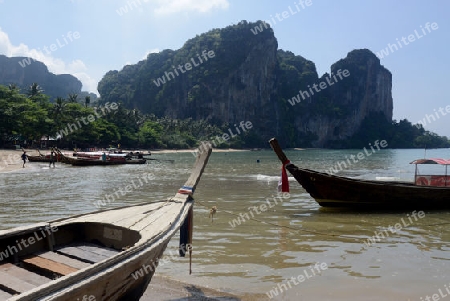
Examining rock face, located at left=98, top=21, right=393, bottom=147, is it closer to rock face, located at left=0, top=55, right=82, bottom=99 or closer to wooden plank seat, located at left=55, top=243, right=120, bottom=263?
rock face, located at left=0, top=55, right=82, bottom=99

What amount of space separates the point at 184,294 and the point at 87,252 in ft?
5.22

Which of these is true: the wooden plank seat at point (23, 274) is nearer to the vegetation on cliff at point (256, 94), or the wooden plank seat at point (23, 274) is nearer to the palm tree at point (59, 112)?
the palm tree at point (59, 112)

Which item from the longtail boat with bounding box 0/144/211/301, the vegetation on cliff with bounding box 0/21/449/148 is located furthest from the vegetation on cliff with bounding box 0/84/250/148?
the longtail boat with bounding box 0/144/211/301

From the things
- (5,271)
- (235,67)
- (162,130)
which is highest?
(235,67)

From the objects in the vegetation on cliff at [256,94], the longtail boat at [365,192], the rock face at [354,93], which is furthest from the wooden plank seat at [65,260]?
the rock face at [354,93]

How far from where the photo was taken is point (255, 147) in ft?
416

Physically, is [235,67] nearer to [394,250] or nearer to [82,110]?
[82,110]

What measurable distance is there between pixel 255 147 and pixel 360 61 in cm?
7898

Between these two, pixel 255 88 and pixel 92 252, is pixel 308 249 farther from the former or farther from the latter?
pixel 255 88

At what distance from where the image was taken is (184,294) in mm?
5695

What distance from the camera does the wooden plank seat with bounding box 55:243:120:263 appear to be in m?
4.97

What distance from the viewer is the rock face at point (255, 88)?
139 metres

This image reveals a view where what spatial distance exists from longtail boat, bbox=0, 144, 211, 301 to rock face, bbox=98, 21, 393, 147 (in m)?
123

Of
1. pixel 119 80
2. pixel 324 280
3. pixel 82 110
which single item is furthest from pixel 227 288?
pixel 119 80
